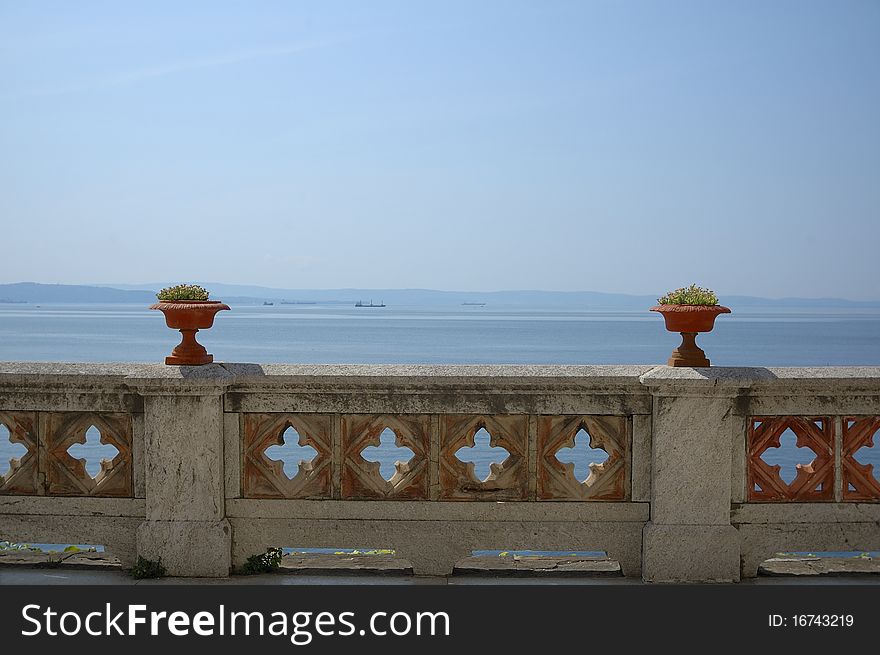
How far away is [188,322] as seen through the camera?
17.3 feet

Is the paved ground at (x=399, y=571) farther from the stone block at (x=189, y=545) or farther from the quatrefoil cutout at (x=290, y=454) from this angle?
the quatrefoil cutout at (x=290, y=454)

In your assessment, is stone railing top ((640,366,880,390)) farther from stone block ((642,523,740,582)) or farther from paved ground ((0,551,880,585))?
paved ground ((0,551,880,585))

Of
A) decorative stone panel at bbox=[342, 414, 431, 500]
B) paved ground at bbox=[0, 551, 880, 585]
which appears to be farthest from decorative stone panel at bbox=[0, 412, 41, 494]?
decorative stone panel at bbox=[342, 414, 431, 500]

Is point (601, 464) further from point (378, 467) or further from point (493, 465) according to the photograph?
point (378, 467)

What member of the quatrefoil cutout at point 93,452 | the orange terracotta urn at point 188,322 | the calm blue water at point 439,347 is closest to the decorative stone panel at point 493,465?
the orange terracotta urn at point 188,322

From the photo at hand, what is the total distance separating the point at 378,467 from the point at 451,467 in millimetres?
454

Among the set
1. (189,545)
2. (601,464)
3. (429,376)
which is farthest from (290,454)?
(601,464)

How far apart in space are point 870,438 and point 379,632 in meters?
3.26

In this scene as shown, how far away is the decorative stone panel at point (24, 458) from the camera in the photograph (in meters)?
5.42

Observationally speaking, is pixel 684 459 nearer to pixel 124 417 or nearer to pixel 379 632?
pixel 379 632

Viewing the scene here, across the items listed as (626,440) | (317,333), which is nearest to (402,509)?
(626,440)

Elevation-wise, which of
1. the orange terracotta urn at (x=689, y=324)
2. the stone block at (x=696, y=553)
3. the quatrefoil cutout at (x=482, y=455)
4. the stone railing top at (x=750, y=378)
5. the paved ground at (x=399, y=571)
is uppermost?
the orange terracotta urn at (x=689, y=324)

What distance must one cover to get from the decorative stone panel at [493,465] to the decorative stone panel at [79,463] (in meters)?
1.99

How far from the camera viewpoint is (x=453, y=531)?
207 inches
